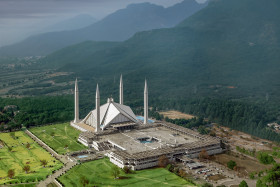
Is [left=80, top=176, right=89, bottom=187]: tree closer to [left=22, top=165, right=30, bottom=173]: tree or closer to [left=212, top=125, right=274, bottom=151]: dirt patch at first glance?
[left=22, top=165, right=30, bottom=173]: tree

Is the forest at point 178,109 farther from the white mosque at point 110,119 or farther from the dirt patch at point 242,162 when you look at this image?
the dirt patch at point 242,162

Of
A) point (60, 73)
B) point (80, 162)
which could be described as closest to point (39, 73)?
point (60, 73)

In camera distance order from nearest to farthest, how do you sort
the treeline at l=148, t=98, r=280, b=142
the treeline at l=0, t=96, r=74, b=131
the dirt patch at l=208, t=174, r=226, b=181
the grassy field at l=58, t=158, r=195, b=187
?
the grassy field at l=58, t=158, r=195, b=187
the dirt patch at l=208, t=174, r=226, b=181
the treeline at l=148, t=98, r=280, b=142
the treeline at l=0, t=96, r=74, b=131

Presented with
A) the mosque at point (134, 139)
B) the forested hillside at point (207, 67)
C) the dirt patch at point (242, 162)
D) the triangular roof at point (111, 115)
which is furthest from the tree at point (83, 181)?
the forested hillside at point (207, 67)

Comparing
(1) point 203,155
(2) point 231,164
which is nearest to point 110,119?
(1) point 203,155

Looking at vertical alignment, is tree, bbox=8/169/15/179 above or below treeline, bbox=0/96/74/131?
below

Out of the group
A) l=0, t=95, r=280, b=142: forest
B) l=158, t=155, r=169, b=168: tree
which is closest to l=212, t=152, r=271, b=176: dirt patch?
l=158, t=155, r=169, b=168: tree

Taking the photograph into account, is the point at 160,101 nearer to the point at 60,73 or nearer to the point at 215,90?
the point at 215,90
